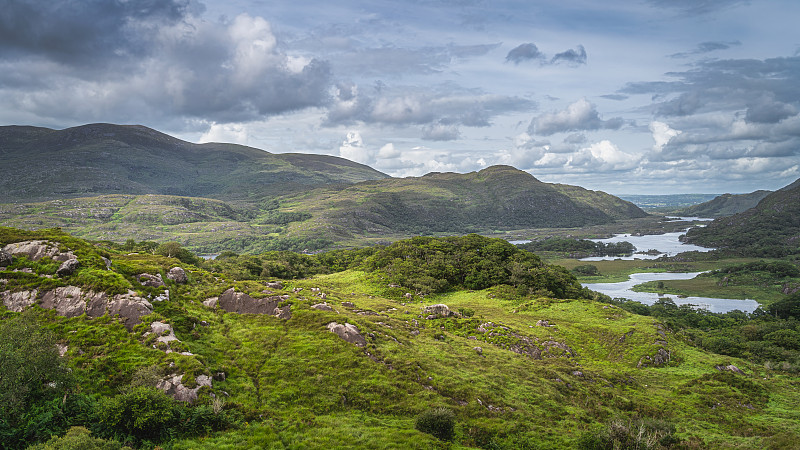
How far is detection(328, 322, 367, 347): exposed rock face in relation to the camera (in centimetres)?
3045

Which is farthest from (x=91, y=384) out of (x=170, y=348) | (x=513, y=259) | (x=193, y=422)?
(x=513, y=259)

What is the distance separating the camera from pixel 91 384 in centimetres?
2112

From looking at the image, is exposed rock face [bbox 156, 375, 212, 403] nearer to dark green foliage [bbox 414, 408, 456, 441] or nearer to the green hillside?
the green hillside

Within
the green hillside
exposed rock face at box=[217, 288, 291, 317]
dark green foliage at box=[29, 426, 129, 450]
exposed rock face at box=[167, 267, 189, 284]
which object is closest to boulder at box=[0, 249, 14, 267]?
the green hillside

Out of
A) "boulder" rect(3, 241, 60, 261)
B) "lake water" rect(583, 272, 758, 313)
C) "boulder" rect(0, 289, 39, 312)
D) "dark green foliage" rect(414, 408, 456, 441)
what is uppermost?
"boulder" rect(3, 241, 60, 261)

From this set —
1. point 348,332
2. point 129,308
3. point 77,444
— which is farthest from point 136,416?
point 348,332

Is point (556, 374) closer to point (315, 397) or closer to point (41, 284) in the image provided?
point (315, 397)

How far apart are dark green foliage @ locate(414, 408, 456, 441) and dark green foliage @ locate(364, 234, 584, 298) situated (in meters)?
45.3

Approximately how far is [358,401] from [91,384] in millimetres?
14916

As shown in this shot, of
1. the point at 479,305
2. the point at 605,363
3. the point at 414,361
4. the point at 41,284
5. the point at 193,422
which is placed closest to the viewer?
the point at 193,422

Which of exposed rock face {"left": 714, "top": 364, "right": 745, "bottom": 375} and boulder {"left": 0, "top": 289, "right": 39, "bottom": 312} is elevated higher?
boulder {"left": 0, "top": 289, "right": 39, "bottom": 312}

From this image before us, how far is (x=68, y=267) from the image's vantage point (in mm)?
28844

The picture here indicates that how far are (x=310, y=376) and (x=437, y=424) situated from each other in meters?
9.16

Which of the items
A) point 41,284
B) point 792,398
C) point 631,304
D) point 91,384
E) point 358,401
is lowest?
point 631,304
